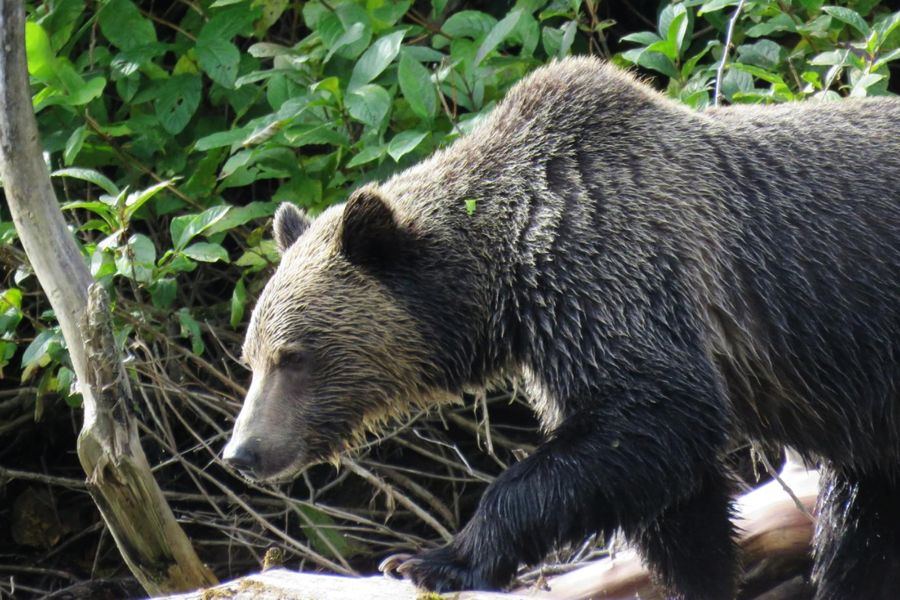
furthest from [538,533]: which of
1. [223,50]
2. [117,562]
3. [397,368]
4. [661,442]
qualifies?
[117,562]

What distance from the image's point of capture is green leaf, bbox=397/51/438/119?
6188mm

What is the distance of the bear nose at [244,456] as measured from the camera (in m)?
4.69

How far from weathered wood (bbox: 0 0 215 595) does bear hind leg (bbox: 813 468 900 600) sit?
3.02 m

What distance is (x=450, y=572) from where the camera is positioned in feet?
14.4

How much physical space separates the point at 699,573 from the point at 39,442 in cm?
505

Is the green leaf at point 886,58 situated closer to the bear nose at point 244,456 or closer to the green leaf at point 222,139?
the green leaf at point 222,139

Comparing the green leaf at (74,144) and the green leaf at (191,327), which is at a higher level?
the green leaf at (74,144)

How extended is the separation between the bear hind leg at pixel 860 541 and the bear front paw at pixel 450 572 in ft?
6.16

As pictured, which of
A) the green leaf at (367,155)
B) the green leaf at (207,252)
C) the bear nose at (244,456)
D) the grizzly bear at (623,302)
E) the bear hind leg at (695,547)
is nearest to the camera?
the grizzly bear at (623,302)

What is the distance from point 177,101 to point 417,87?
1.72 metres

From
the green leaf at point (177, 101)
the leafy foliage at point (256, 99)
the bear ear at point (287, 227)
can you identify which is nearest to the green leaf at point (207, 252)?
the leafy foliage at point (256, 99)

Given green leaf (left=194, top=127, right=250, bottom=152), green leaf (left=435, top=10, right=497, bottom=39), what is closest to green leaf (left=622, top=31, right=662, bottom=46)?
green leaf (left=435, top=10, right=497, bottom=39)

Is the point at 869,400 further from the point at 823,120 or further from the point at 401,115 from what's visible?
the point at 401,115

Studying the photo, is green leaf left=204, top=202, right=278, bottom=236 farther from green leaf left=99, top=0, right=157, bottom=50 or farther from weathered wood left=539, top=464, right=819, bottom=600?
weathered wood left=539, top=464, right=819, bottom=600
